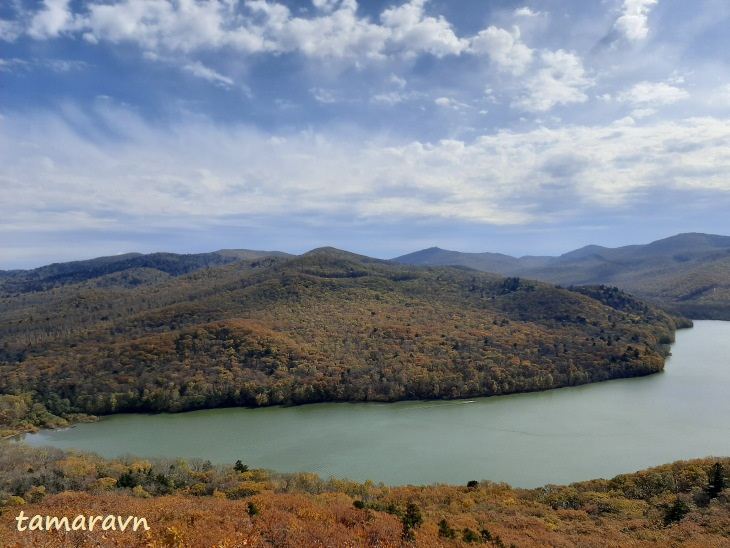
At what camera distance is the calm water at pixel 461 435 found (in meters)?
33.7

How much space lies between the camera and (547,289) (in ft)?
343

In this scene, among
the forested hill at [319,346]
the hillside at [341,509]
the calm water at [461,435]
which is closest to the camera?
the hillside at [341,509]

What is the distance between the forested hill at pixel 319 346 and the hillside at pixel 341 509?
2719 centimetres

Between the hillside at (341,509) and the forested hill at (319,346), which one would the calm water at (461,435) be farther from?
the hillside at (341,509)

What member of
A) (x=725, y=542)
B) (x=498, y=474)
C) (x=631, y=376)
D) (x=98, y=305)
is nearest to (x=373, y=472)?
(x=498, y=474)

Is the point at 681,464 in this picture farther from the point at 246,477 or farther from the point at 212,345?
the point at 212,345

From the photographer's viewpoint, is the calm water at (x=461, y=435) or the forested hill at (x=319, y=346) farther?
the forested hill at (x=319, y=346)

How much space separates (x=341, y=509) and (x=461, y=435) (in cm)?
2781

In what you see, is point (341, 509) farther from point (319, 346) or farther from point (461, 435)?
point (319, 346)

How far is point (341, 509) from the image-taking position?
16641 mm

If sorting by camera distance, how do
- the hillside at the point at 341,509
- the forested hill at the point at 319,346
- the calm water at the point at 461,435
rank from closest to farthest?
the hillside at the point at 341,509 < the calm water at the point at 461,435 < the forested hill at the point at 319,346

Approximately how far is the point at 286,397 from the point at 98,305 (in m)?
76.1

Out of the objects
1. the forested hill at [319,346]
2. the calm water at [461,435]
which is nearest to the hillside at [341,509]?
the calm water at [461,435]

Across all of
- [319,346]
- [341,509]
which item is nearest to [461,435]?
[341,509]
